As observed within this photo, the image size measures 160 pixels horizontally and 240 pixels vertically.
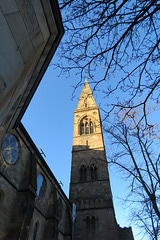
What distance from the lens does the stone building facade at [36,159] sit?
1.74m

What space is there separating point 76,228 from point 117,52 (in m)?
18.7

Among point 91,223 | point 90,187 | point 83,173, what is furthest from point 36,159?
point 83,173

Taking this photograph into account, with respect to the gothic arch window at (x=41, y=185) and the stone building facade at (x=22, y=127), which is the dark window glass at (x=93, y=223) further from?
the gothic arch window at (x=41, y=185)

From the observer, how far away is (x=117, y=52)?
4.53 m

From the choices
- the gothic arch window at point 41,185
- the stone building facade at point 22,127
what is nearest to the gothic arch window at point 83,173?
the stone building facade at point 22,127

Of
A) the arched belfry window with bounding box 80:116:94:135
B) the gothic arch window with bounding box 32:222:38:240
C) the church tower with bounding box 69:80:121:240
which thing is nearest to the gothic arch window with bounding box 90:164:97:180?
the church tower with bounding box 69:80:121:240

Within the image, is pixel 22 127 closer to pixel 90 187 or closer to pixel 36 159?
pixel 36 159

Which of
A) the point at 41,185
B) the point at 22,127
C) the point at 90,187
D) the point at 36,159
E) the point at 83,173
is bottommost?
the point at 41,185

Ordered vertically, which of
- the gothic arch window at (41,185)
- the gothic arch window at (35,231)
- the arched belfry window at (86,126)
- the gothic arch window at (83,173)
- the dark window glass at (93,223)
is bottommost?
the gothic arch window at (35,231)

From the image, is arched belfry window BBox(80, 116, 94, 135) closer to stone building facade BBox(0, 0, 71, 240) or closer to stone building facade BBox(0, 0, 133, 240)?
stone building facade BBox(0, 0, 133, 240)

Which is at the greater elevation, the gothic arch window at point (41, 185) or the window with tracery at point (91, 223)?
the gothic arch window at point (41, 185)

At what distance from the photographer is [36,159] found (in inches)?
500

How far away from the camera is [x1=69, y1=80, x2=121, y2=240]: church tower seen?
55.9ft

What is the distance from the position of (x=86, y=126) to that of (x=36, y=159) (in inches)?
717
